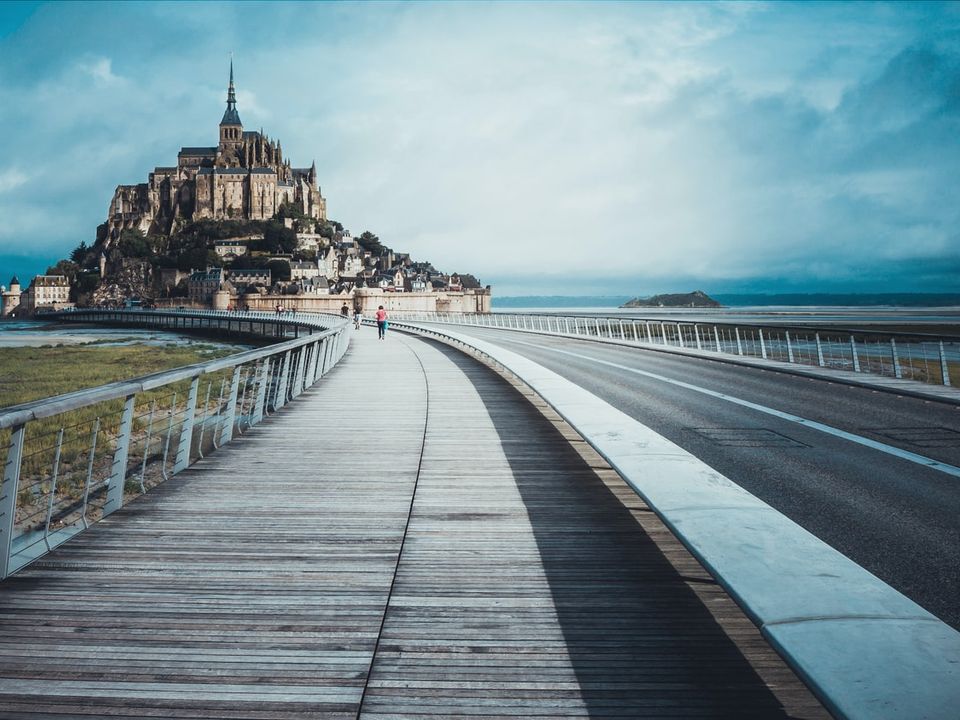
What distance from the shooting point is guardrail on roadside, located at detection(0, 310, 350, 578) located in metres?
4.39

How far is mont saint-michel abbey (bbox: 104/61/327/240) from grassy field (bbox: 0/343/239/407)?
103498 mm

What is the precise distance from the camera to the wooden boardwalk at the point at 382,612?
2.89 meters

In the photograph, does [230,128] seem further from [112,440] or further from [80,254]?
[112,440]

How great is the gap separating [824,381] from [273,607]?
14774 millimetres

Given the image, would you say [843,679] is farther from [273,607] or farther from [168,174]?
[168,174]

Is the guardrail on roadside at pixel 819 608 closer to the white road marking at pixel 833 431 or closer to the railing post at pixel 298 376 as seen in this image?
the white road marking at pixel 833 431

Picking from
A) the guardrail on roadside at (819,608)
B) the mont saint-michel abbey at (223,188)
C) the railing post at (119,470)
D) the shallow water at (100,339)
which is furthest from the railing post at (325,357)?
the mont saint-michel abbey at (223,188)

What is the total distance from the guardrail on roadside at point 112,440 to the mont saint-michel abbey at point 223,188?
13991cm

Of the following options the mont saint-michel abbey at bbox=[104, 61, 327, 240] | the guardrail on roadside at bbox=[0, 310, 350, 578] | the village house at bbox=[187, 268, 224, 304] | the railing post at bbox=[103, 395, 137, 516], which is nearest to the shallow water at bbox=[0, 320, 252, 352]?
the guardrail on roadside at bbox=[0, 310, 350, 578]

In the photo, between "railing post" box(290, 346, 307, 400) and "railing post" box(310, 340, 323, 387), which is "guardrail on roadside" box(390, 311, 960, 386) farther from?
"railing post" box(310, 340, 323, 387)

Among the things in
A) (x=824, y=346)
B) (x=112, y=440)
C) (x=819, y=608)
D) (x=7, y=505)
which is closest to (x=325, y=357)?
(x=112, y=440)

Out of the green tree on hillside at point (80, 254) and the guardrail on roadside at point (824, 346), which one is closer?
the guardrail on roadside at point (824, 346)

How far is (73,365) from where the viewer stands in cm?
4247

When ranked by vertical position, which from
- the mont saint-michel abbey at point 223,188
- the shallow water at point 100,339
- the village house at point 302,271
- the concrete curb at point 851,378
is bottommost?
the concrete curb at point 851,378
